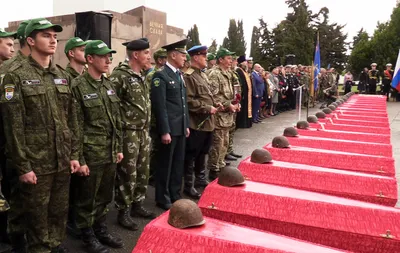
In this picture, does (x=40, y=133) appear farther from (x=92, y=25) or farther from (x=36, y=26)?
(x=92, y=25)

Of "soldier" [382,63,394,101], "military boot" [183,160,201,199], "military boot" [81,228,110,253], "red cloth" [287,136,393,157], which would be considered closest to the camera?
"military boot" [81,228,110,253]

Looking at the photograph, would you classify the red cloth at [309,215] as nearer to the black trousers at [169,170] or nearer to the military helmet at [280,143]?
the military helmet at [280,143]

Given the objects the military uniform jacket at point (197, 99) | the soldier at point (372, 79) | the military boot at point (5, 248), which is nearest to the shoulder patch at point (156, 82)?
the military uniform jacket at point (197, 99)

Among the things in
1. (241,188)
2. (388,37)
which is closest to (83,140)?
(241,188)

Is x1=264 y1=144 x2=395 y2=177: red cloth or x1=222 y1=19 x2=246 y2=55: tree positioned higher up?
x1=222 y1=19 x2=246 y2=55: tree

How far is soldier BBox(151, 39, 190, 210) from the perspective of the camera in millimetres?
3750

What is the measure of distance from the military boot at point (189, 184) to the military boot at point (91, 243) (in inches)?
65.7

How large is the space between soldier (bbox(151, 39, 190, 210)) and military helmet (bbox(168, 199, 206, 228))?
187 centimetres

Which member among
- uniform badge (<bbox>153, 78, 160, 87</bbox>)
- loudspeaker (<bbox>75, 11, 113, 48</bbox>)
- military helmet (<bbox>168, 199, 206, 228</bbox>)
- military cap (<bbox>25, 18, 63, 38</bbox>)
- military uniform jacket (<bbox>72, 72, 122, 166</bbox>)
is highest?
loudspeaker (<bbox>75, 11, 113, 48</bbox>)

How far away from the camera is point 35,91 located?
2.34 meters

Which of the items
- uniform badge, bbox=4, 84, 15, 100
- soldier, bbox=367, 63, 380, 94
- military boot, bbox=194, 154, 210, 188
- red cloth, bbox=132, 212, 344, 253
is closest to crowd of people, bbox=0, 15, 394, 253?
uniform badge, bbox=4, 84, 15, 100

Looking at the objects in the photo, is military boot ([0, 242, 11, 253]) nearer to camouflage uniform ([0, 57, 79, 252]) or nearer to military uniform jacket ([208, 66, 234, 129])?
camouflage uniform ([0, 57, 79, 252])

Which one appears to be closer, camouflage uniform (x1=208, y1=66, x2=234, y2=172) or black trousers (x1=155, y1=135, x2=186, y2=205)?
black trousers (x1=155, y1=135, x2=186, y2=205)

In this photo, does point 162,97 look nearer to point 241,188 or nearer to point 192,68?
point 192,68
